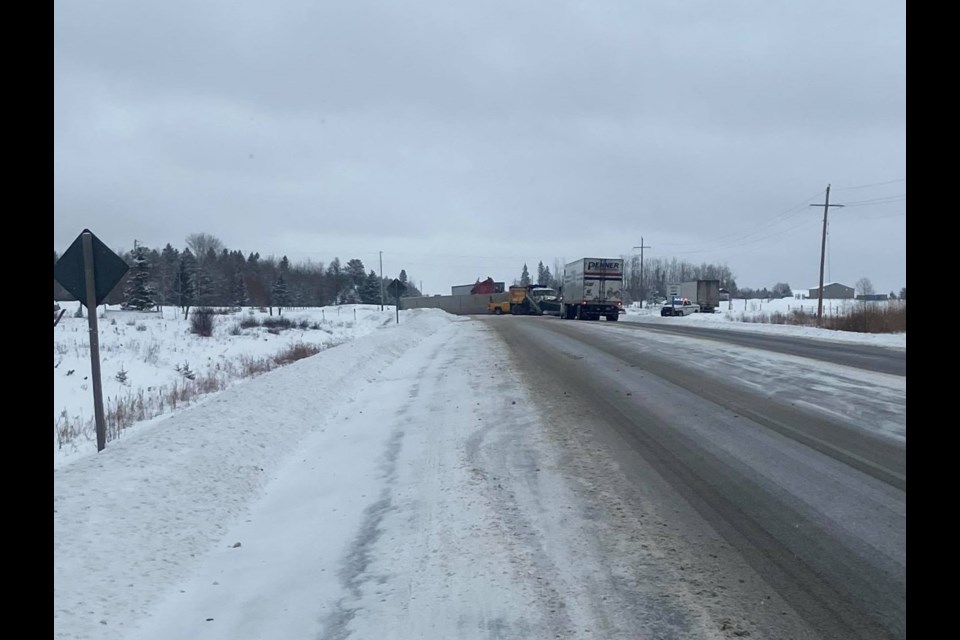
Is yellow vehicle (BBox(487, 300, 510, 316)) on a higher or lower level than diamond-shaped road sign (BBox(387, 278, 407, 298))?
lower

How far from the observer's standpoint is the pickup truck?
70.2 metres

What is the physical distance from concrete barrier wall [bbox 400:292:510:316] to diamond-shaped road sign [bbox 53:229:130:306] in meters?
62.1

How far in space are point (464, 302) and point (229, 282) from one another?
3724 centimetres

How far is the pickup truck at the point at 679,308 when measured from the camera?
70188 mm

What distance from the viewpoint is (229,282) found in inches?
3812

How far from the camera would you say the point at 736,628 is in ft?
12.7

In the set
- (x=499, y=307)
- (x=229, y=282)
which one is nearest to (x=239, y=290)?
(x=229, y=282)

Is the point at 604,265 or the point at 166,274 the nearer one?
the point at 604,265

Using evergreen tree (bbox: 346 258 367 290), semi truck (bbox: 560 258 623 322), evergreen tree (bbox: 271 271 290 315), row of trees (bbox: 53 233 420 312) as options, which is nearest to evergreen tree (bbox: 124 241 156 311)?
row of trees (bbox: 53 233 420 312)

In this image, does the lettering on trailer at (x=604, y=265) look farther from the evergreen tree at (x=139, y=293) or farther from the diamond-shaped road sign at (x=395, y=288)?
the evergreen tree at (x=139, y=293)

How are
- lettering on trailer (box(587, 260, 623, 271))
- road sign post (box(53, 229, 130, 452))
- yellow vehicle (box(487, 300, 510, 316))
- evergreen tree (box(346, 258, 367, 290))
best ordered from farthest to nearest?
evergreen tree (box(346, 258, 367, 290)) < yellow vehicle (box(487, 300, 510, 316)) < lettering on trailer (box(587, 260, 623, 271)) < road sign post (box(53, 229, 130, 452))

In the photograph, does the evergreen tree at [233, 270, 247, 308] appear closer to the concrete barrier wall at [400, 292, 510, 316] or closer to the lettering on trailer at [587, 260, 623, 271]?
the concrete barrier wall at [400, 292, 510, 316]

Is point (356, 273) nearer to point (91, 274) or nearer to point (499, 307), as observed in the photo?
point (499, 307)
